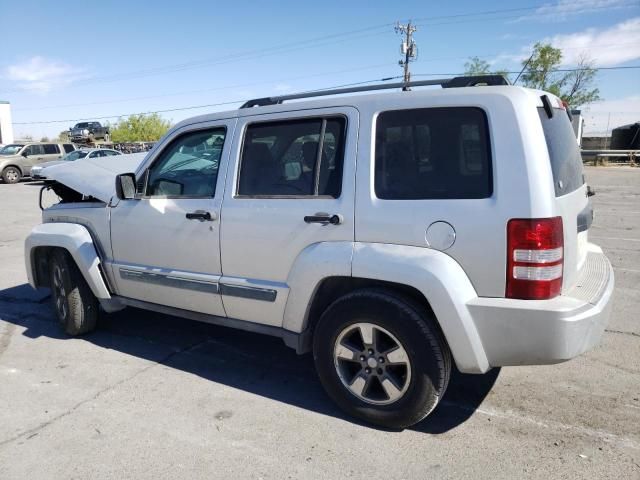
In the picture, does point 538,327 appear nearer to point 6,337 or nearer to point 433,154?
point 433,154

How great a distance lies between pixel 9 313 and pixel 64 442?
10.1 ft

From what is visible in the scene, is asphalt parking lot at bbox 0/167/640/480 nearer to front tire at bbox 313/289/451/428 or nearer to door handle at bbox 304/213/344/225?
front tire at bbox 313/289/451/428

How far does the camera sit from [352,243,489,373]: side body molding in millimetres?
2678

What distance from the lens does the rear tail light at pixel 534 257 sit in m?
2.55

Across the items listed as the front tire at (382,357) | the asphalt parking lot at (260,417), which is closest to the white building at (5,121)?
the asphalt parking lot at (260,417)

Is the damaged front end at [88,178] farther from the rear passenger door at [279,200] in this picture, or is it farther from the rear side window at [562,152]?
the rear side window at [562,152]

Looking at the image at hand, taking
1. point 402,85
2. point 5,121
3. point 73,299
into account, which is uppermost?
point 5,121

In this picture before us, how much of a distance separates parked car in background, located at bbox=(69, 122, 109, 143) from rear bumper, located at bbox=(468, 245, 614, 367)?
4704 cm

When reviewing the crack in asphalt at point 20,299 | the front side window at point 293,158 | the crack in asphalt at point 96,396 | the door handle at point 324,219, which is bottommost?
the crack in asphalt at point 20,299

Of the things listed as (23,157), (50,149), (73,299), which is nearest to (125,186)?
(73,299)

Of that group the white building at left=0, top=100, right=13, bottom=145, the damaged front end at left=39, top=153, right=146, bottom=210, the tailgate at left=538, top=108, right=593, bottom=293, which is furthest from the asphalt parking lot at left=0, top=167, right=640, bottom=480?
the white building at left=0, top=100, right=13, bottom=145

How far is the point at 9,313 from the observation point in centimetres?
546

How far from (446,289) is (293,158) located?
135 cm

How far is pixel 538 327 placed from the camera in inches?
102
